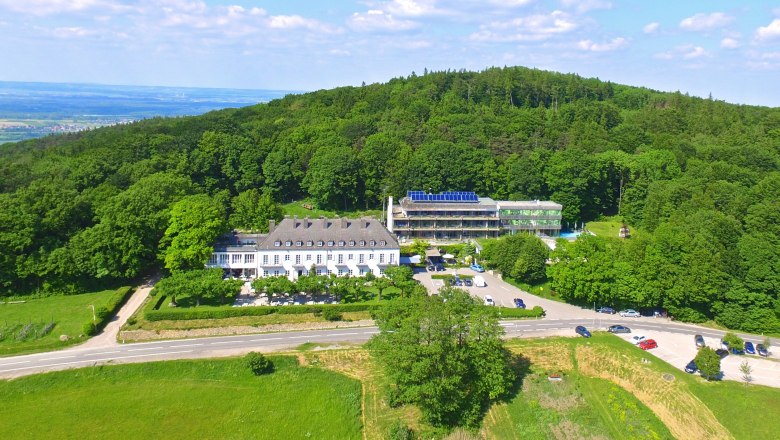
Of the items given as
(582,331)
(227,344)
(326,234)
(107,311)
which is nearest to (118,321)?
(107,311)

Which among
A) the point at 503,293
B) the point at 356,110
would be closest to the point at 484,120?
the point at 356,110

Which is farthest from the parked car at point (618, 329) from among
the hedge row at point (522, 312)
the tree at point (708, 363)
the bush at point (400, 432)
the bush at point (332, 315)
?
the bush at point (332, 315)

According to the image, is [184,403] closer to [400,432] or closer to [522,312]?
[400,432]

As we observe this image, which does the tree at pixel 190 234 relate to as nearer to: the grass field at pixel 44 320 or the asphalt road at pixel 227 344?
the grass field at pixel 44 320

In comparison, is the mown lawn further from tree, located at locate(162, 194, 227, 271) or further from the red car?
the red car

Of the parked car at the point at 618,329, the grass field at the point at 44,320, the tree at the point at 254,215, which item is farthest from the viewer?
the tree at the point at 254,215

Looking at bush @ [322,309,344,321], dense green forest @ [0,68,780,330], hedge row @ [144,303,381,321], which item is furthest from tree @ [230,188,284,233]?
bush @ [322,309,344,321]
